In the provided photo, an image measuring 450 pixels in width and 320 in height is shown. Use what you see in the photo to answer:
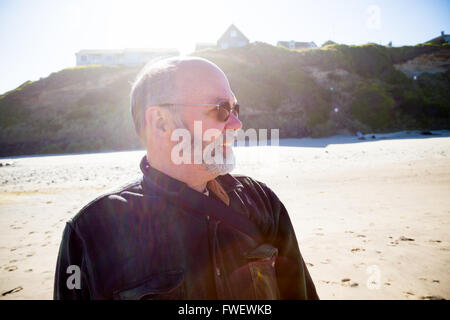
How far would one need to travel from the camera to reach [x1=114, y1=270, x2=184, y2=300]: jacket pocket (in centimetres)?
123

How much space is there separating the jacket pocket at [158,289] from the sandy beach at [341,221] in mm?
2258

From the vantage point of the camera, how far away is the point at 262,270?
4.81 ft

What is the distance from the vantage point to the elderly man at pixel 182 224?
126 cm

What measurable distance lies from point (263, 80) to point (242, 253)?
102 feet

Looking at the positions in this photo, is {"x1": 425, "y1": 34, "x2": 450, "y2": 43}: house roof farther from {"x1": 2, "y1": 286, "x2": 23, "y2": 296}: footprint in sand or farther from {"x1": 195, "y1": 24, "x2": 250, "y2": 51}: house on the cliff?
{"x1": 2, "y1": 286, "x2": 23, "y2": 296}: footprint in sand

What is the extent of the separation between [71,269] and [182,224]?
0.57 meters

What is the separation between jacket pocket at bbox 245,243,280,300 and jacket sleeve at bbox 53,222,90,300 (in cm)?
85

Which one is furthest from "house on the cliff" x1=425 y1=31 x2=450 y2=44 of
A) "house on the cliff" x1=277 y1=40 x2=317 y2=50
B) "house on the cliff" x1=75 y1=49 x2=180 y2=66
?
"house on the cliff" x1=75 y1=49 x2=180 y2=66

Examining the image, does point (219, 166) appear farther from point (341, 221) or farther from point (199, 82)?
point (341, 221)

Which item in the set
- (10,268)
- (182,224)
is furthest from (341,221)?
(10,268)

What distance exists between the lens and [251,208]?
5.39 feet
